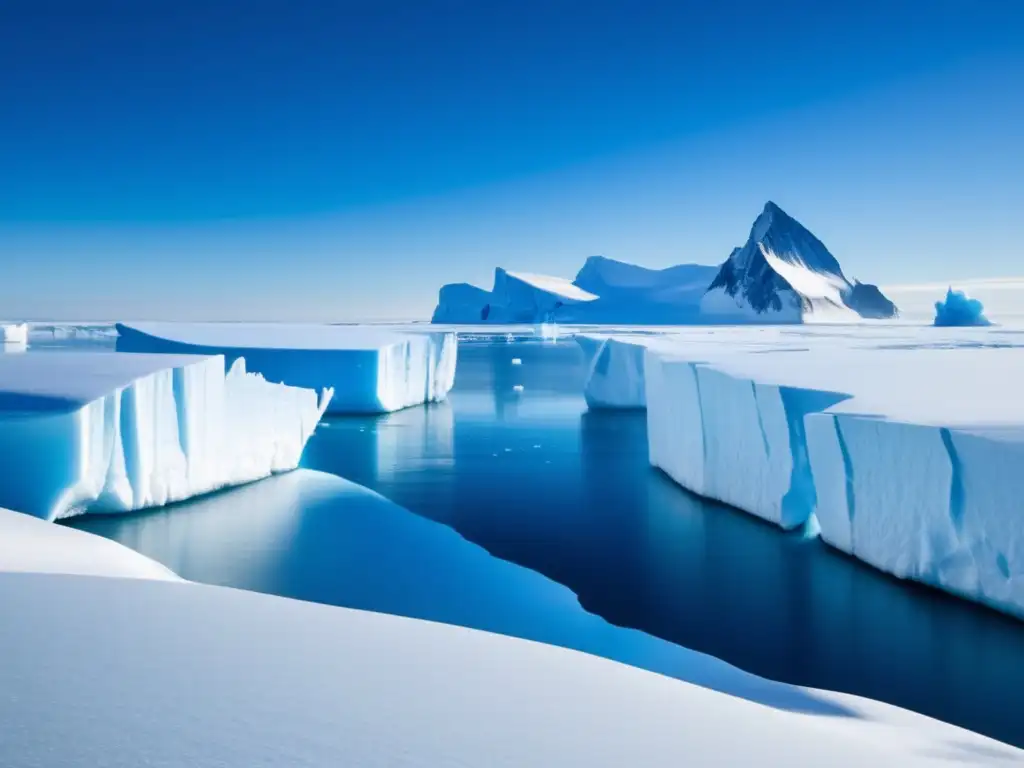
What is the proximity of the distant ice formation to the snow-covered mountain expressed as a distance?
0.18ft

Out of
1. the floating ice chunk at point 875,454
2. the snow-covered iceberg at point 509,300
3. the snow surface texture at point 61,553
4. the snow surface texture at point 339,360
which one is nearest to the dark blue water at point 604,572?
the floating ice chunk at point 875,454

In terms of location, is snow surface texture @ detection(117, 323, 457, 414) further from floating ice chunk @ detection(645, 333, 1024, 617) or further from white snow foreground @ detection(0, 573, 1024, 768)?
white snow foreground @ detection(0, 573, 1024, 768)

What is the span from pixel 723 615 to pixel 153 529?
4.19 metres

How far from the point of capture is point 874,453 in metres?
5.12

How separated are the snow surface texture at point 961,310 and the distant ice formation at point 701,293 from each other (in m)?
18.2

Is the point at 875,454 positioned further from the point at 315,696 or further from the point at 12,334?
the point at 12,334

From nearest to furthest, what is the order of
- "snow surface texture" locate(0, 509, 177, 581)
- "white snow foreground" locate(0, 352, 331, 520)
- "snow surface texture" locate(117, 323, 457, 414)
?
"snow surface texture" locate(0, 509, 177, 581) < "white snow foreground" locate(0, 352, 331, 520) < "snow surface texture" locate(117, 323, 457, 414)

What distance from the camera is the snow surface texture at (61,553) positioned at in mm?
3045

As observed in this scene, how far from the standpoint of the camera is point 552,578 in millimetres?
5312

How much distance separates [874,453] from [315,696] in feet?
14.5

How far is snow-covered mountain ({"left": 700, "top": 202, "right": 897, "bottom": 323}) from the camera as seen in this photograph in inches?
1868

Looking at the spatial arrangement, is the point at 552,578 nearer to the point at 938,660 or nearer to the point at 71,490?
the point at 938,660

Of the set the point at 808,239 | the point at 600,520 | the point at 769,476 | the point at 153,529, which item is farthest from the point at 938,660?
the point at 808,239

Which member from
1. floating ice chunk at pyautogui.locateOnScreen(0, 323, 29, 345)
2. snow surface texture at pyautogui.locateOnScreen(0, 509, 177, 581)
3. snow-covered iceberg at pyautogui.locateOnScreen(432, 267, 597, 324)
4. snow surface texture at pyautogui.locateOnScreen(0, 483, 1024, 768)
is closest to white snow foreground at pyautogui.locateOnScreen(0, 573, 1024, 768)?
snow surface texture at pyautogui.locateOnScreen(0, 483, 1024, 768)
